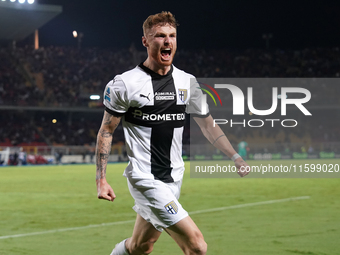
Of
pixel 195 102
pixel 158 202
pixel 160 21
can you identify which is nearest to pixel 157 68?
pixel 160 21

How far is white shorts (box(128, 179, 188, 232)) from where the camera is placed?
14.6ft

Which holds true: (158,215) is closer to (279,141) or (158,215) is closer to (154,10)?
(279,141)

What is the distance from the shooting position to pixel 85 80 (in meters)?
47.6

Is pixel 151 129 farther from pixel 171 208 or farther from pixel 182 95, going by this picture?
pixel 171 208

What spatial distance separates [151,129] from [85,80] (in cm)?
4382

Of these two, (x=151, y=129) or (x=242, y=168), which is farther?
(x=242, y=168)

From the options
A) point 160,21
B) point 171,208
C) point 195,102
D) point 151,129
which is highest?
point 160,21

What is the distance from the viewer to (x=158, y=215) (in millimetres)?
4531

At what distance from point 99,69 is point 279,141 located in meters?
18.7

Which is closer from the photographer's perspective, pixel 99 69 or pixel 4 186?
pixel 4 186

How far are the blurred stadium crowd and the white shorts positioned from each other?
122ft

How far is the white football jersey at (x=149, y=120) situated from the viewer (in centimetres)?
465

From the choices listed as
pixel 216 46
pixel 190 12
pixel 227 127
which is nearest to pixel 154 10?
pixel 190 12

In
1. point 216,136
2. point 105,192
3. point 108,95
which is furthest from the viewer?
point 216,136
